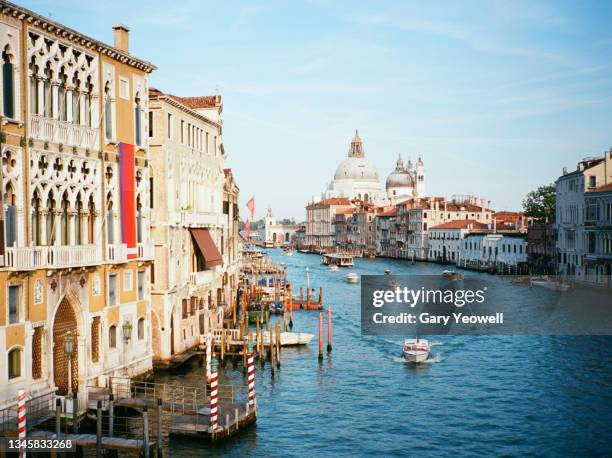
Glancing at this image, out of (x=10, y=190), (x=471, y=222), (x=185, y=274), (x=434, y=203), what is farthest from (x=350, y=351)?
(x=434, y=203)

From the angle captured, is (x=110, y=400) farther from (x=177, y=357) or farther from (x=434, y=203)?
(x=434, y=203)

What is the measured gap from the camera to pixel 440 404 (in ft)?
64.8

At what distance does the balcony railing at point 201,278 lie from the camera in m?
24.5

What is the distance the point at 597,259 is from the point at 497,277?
17.8m

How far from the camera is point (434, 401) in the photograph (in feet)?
65.8

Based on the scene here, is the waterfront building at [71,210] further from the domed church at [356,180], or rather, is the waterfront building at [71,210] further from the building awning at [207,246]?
the domed church at [356,180]

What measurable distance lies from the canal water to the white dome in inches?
4829

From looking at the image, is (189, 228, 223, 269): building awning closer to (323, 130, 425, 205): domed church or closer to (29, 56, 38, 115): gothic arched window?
(29, 56, 38, 115): gothic arched window

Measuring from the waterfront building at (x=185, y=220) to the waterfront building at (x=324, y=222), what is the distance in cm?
9801

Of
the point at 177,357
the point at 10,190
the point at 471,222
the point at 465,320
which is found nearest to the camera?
the point at 10,190

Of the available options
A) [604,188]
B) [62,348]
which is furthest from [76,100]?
[604,188]

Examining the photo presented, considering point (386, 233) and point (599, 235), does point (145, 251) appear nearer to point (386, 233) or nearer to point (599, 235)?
point (599, 235)

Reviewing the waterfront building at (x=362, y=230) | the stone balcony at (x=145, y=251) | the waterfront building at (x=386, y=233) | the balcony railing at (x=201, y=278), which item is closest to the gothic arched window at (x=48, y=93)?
the stone balcony at (x=145, y=251)

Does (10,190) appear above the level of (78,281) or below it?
above
